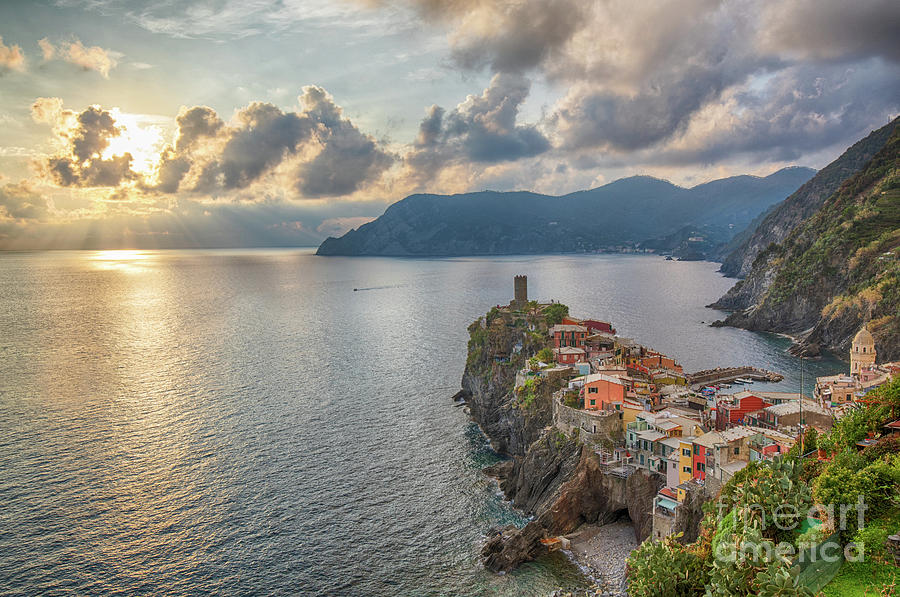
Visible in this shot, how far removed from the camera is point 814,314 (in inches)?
4286

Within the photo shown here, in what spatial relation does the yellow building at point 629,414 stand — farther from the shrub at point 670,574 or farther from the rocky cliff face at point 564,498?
the shrub at point 670,574

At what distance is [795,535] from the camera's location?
21328 mm

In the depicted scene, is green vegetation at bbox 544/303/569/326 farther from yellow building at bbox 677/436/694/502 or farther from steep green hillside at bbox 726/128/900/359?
steep green hillside at bbox 726/128/900/359

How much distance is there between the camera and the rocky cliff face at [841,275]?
89.1 meters

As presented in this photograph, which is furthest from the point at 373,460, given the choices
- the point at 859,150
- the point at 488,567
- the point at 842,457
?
the point at 859,150

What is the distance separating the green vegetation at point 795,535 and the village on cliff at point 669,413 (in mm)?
5062

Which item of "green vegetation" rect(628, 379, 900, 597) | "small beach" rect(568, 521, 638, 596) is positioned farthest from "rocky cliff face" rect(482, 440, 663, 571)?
"green vegetation" rect(628, 379, 900, 597)

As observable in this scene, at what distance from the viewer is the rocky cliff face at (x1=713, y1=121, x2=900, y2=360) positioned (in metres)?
Answer: 89.1
